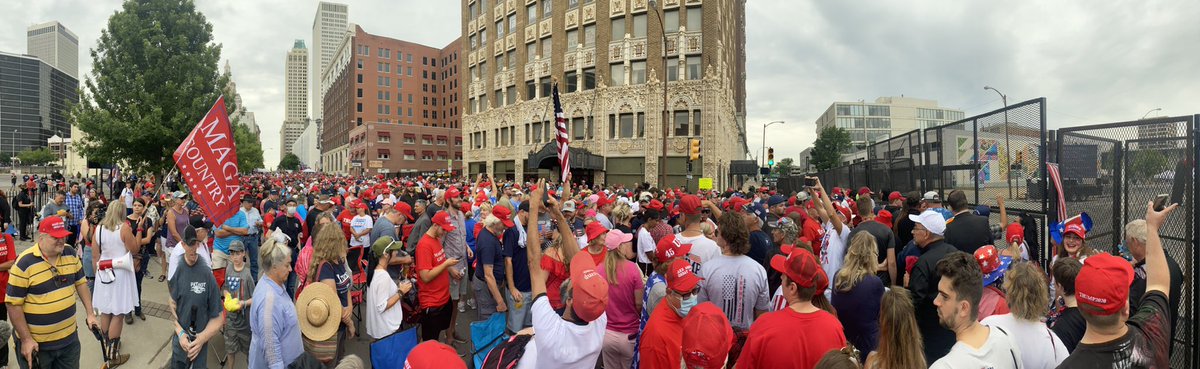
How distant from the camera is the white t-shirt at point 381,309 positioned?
4785 mm

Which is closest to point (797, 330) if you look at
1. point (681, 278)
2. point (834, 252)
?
point (681, 278)

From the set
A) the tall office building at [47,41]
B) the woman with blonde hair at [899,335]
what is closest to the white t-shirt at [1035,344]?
the woman with blonde hair at [899,335]

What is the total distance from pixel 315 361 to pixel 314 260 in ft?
3.69

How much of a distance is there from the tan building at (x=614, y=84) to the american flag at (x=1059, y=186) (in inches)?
959

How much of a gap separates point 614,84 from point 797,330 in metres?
34.1

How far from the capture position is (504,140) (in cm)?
4334

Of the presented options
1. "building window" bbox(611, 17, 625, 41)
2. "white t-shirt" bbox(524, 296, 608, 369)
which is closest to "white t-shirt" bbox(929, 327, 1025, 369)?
"white t-shirt" bbox(524, 296, 608, 369)

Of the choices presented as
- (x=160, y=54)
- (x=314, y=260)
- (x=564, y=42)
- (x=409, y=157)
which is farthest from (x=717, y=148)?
(x=409, y=157)

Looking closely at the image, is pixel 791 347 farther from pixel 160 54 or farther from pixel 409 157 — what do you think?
pixel 409 157

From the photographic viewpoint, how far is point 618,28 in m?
35.7

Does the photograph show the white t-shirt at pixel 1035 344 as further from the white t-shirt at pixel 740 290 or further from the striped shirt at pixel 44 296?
the striped shirt at pixel 44 296

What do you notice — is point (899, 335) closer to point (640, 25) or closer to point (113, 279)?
point (113, 279)

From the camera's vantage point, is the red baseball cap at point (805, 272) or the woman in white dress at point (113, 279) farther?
the woman in white dress at point (113, 279)

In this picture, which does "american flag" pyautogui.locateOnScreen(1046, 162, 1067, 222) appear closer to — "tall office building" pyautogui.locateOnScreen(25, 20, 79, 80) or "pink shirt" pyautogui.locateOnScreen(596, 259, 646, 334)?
"pink shirt" pyautogui.locateOnScreen(596, 259, 646, 334)
